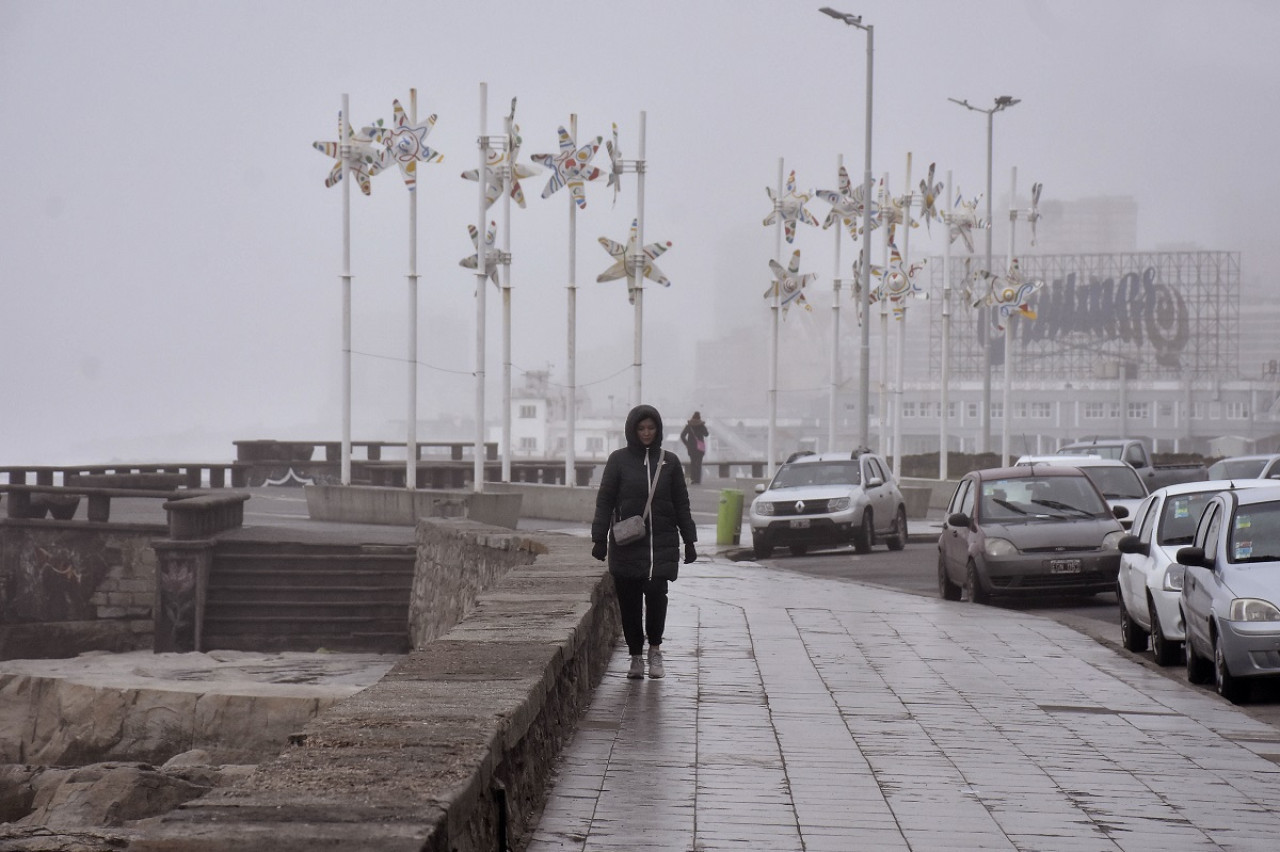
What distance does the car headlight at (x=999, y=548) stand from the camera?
1830 centimetres

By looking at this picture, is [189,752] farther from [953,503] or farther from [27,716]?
[953,503]

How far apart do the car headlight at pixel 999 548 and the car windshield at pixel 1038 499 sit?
1.59 feet

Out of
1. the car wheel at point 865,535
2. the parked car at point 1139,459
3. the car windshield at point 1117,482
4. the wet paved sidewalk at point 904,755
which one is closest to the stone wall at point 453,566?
the wet paved sidewalk at point 904,755

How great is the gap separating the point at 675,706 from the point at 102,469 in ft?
134

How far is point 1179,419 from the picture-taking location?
135 meters

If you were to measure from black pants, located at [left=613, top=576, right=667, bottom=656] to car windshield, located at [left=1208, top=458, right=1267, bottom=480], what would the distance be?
19.7 metres

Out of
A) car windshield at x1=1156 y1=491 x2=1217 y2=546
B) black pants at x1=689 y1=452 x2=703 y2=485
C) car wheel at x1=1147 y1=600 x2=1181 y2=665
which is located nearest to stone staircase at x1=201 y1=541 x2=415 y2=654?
car windshield at x1=1156 y1=491 x2=1217 y2=546

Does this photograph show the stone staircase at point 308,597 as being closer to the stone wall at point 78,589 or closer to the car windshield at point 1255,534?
the stone wall at point 78,589

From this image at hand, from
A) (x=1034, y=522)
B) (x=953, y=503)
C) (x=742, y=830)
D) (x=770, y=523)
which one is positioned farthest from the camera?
(x=770, y=523)

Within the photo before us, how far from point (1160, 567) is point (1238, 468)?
16285 millimetres

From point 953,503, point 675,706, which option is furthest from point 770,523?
point 675,706

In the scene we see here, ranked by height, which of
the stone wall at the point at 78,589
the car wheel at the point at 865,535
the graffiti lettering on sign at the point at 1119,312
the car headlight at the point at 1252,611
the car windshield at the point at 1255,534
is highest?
the graffiti lettering on sign at the point at 1119,312

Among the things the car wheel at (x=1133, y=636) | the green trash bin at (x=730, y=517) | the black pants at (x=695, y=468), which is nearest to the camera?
the car wheel at (x=1133, y=636)

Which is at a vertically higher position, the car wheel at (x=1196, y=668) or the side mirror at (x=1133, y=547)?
the side mirror at (x=1133, y=547)
